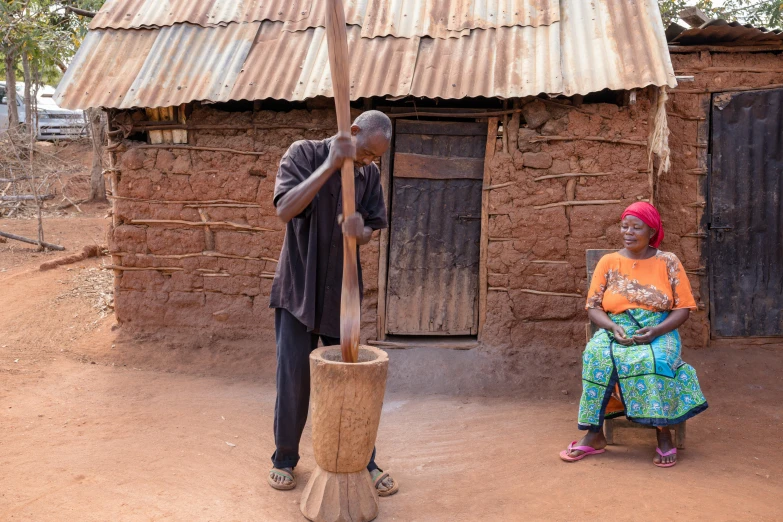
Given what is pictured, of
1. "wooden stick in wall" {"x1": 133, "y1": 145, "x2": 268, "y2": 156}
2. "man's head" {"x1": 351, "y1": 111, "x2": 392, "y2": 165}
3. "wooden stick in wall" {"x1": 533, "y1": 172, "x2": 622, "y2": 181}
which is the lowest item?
"wooden stick in wall" {"x1": 533, "y1": 172, "x2": 622, "y2": 181}

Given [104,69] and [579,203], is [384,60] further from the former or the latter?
[104,69]

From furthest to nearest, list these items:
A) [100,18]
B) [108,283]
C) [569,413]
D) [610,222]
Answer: [108,283]
[100,18]
[610,222]
[569,413]

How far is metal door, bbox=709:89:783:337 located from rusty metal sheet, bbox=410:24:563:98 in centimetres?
161

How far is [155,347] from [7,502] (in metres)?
2.69

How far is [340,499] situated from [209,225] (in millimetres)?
3298

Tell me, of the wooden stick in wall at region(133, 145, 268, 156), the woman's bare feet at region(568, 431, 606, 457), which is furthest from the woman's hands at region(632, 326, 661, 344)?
the wooden stick in wall at region(133, 145, 268, 156)

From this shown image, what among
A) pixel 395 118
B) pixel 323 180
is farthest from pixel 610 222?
pixel 323 180

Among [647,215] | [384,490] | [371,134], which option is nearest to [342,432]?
[384,490]

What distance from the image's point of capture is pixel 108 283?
798 centimetres

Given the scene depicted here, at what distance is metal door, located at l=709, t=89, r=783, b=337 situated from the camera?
5738 mm

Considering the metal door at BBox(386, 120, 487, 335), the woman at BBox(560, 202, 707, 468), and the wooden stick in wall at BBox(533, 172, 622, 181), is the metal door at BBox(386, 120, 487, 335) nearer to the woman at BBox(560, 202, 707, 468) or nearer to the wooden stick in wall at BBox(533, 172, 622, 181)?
the wooden stick in wall at BBox(533, 172, 622, 181)

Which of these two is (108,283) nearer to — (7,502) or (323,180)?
(7,502)

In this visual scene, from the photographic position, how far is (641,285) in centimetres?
393

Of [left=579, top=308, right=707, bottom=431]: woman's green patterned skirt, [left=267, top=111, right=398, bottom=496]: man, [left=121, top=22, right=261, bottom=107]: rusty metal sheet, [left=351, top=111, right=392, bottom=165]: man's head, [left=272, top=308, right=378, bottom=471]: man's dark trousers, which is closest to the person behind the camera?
[left=351, top=111, right=392, bottom=165]: man's head
